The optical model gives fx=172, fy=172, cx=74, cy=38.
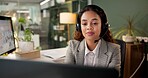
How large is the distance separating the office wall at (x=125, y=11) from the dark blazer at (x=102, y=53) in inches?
84.4

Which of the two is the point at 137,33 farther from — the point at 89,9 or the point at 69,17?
the point at 89,9

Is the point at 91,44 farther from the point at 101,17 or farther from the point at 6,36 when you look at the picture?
the point at 6,36

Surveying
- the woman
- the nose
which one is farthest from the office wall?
the nose

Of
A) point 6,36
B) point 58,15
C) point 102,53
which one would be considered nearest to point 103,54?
point 102,53

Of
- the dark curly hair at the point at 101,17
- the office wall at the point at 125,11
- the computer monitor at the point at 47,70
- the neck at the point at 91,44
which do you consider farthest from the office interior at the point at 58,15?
the computer monitor at the point at 47,70

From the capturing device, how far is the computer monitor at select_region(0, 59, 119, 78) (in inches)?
14.7

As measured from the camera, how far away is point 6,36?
1.46 metres

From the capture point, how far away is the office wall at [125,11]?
3.14m

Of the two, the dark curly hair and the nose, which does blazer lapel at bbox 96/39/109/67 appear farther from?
the nose

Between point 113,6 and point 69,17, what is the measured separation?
98 centimetres

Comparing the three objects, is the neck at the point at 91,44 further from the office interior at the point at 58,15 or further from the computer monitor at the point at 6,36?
the office interior at the point at 58,15

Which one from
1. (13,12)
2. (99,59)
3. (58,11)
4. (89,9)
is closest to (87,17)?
(89,9)

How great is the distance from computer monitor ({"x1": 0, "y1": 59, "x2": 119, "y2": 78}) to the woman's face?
724 mm

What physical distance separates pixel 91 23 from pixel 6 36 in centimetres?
77
